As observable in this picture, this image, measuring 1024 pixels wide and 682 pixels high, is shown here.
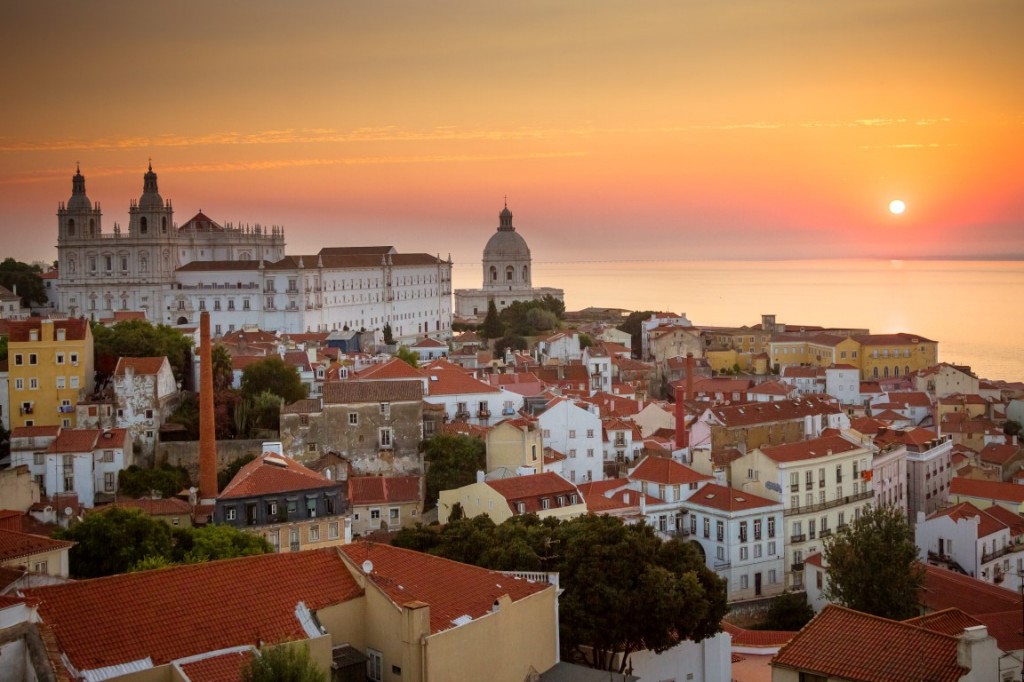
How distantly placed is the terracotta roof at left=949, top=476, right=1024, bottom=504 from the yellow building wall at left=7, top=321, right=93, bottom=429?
16.3 m

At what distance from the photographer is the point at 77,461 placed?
73.4 ft

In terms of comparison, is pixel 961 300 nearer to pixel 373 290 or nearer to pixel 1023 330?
pixel 1023 330

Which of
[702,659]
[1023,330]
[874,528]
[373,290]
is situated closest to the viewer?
[702,659]

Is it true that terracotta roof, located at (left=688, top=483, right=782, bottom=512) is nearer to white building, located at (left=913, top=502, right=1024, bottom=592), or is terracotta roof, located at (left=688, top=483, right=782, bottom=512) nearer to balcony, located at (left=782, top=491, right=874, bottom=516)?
balcony, located at (left=782, top=491, right=874, bottom=516)

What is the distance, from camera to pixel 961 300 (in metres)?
92.4

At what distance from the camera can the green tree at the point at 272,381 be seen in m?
26.6

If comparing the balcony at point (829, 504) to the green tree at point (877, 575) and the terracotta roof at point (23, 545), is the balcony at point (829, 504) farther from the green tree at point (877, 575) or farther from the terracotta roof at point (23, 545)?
the terracotta roof at point (23, 545)

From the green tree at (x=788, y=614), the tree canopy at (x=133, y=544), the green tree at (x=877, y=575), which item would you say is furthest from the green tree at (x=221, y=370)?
the green tree at (x=877, y=575)

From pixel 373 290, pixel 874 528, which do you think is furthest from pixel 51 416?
pixel 373 290

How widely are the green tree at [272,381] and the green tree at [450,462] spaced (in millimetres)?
4318

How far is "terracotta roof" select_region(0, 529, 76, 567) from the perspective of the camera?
44.0ft

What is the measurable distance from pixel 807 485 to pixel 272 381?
418 inches

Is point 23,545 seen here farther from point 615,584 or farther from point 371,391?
point 371,391

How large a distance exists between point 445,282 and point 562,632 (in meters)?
46.8
